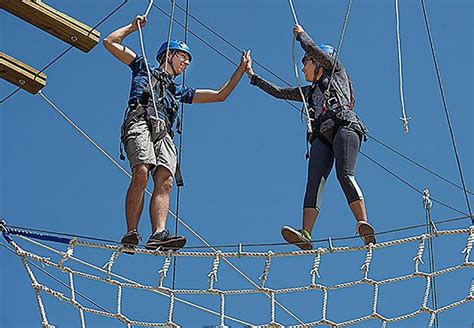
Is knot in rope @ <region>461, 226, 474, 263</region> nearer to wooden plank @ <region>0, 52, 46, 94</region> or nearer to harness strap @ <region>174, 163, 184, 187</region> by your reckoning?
harness strap @ <region>174, 163, 184, 187</region>

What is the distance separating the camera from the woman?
8695 millimetres

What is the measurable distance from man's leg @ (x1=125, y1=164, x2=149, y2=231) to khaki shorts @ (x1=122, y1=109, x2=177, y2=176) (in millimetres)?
43

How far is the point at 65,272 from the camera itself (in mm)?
8812

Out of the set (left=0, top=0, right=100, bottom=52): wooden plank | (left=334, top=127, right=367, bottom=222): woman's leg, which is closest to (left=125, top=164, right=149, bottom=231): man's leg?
(left=334, top=127, right=367, bottom=222): woman's leg

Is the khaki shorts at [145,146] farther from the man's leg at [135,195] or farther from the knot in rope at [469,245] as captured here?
the knot in rope at [469,245]

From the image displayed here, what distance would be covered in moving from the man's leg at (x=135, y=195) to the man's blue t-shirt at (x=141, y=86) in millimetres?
449

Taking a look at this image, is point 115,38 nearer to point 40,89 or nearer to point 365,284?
point 40,89

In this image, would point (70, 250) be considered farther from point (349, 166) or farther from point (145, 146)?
point (349, 166)

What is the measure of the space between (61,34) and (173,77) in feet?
2.21

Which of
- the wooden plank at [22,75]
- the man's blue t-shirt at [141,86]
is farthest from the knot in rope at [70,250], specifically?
the wooden plank at [22,75]

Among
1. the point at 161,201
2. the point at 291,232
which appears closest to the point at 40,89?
the point at 161,201

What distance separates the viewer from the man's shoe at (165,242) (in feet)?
28.1

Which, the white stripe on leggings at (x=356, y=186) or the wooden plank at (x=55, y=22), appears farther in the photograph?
the wooden plank at (x=55, y=22)

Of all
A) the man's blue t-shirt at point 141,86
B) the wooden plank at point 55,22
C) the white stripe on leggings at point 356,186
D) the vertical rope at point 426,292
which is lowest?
the vertical rope at point 426,292
